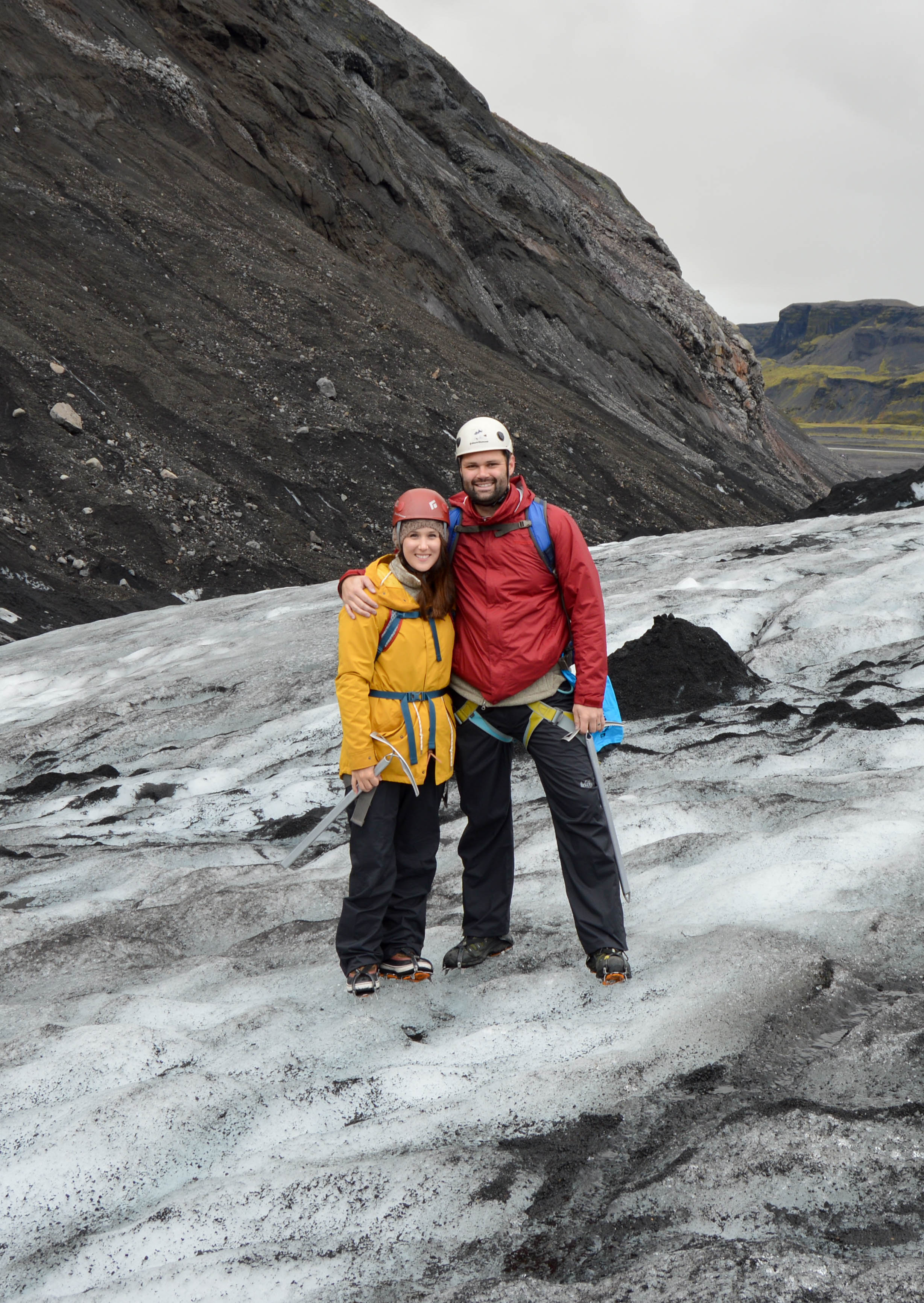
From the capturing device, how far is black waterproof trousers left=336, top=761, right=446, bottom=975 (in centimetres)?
404

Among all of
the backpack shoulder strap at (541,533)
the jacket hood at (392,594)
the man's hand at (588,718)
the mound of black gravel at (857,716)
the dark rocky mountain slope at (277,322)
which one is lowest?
the mound of black gravel at (857,716)

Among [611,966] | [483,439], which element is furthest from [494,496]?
[611,966]

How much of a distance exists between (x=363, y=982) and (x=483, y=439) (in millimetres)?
2167

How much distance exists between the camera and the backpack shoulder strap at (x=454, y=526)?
406 centimetres

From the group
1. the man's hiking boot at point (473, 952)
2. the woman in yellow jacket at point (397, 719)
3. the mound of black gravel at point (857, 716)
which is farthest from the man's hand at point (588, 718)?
the mound of black gravel at point (857, 716)

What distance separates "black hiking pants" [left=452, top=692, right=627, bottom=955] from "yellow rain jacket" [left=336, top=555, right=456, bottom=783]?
0.17 m

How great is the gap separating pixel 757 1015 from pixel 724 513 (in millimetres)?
28396

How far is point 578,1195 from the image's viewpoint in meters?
2.73

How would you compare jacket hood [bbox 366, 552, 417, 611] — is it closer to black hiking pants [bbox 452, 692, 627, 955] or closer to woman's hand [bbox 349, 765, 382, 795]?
black hiking pants [bbox 452, 692, 627, 955]

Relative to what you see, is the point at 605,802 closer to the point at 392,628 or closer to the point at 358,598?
the point at 392,628

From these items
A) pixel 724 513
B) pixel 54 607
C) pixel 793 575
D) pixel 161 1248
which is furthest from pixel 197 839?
pixel 724 513

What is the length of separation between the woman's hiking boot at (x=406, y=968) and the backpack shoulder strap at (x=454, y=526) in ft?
5.45

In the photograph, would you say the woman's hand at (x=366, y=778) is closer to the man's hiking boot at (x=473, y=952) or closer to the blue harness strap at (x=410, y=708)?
the blue harness strap at (x=410, y=708)

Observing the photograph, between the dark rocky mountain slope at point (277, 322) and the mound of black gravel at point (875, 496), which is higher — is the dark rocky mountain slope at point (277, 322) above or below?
above
